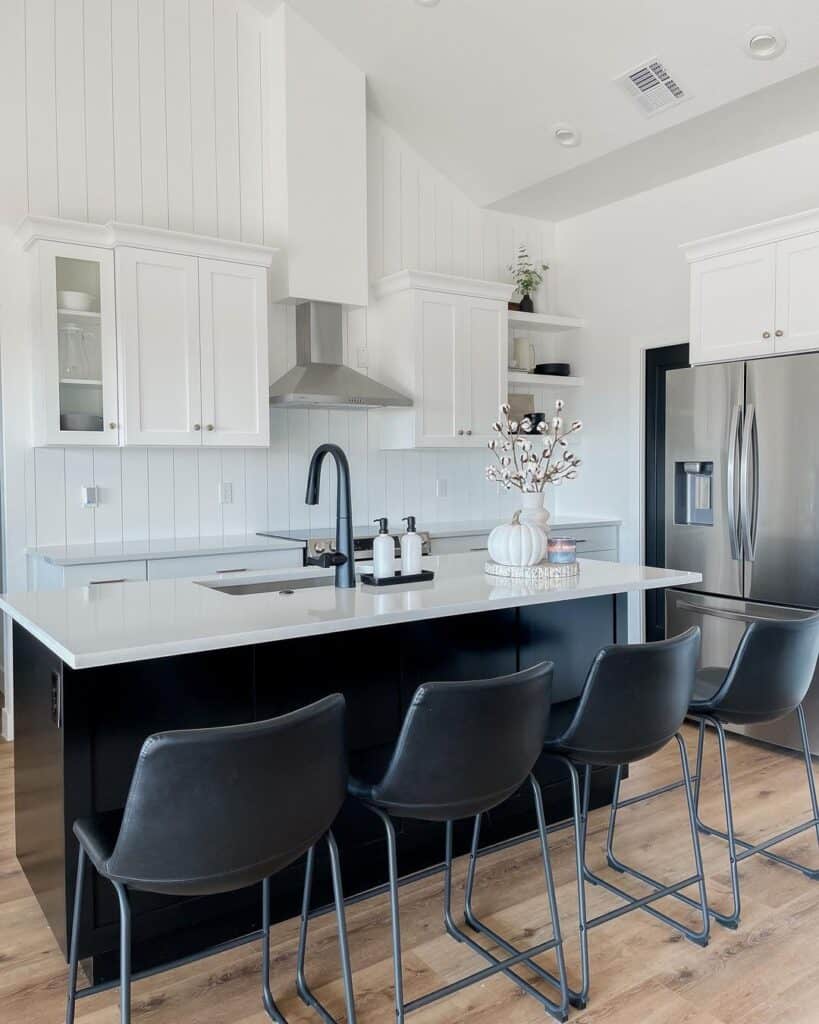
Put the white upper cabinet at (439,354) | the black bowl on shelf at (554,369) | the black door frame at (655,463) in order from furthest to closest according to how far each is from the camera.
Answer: the black bowl on shelf at (554,369) → the black door frame at (655,463) → the white upper cabinet at (439,354)

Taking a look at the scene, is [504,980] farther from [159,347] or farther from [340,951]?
[159,347]

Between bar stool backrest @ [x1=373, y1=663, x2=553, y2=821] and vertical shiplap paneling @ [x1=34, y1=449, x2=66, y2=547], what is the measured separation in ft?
9.25

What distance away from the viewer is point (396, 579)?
270cm

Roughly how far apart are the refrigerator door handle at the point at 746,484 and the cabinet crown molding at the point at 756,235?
2.44 feet

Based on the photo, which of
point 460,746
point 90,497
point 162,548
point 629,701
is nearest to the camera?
point 460,746

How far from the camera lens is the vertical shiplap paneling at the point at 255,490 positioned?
4.64 meters

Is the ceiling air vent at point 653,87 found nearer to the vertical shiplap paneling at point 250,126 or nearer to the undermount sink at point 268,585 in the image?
the vertical shiplap paneling at point 250,126

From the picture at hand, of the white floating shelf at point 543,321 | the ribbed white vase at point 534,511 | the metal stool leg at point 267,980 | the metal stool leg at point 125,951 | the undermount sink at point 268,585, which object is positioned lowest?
the metal stool leg at point 267,980

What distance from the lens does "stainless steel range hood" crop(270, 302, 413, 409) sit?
14.3 feet

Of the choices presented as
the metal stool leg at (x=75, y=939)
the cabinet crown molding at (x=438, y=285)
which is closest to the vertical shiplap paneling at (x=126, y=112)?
the cabinet crown molding at (x=438, y=285)

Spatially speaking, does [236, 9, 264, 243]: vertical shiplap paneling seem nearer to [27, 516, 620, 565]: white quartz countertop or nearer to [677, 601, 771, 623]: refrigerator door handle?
[27, 516, 620, 565]: white quartz countertop

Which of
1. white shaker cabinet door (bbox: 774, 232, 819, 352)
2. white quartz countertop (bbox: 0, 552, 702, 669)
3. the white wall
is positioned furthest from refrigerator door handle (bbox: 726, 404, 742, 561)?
white quartz countertop (bbox: 0, 552, 702, 669)

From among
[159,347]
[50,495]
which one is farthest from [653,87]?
[50,495]

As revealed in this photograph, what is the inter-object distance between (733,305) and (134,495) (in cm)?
307
